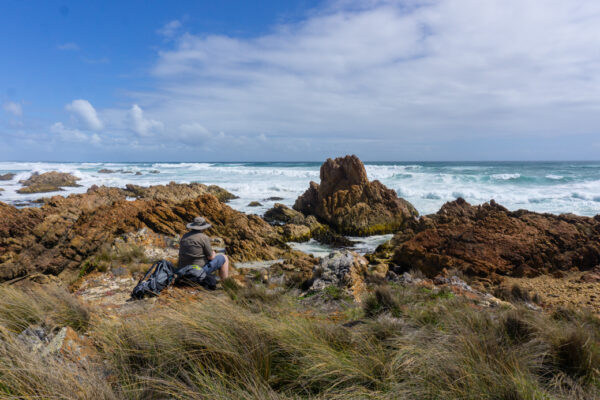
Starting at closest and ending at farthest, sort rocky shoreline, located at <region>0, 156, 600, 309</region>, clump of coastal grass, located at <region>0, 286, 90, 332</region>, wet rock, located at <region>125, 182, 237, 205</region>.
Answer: clump of coastal grass, located at <region>0, 286, 90, 332</region> < rocky shoreline, located at <region>0, 156, 600, 309</region> < wet rock, located at <region>125, 182, 237, 205</region>

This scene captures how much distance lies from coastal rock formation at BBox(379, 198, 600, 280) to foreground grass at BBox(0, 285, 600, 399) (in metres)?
5.80

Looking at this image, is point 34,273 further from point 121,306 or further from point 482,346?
point 482,346

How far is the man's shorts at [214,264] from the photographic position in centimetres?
629

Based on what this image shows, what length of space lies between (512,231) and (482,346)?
846 centimetres

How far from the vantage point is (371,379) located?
247 cm

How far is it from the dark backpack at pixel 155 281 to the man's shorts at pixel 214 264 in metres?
0.64

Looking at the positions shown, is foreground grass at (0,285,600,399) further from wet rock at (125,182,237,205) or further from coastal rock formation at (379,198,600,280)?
wet rock at (125,182,237,205)

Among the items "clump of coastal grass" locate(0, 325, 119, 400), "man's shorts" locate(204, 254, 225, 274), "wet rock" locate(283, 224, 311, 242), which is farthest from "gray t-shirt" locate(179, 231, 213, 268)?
"wet rock" locate(283, 224, 311, 242)

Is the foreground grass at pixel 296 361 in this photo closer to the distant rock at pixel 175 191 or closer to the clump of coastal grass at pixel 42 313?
the clump of coastal grass at pixel 42 313

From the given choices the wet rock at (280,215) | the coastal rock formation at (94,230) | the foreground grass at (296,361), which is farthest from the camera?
the wet rock at (280,215)

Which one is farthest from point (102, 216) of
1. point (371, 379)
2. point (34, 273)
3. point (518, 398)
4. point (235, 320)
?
point (518, 398)

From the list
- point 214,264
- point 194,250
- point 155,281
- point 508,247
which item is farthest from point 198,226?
point 508,247

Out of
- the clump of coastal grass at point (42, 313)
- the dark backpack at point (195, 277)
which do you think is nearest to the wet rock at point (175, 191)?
the dark backpack at point (195, 277)

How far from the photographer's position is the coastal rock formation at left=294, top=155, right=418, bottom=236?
58.9ft
